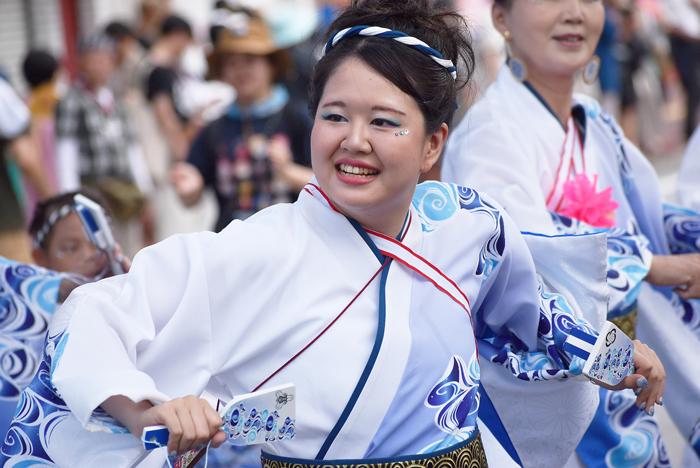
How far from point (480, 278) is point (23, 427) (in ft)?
3.60

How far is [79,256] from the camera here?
285 centimetres

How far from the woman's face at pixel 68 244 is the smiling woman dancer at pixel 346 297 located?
3.54 ft

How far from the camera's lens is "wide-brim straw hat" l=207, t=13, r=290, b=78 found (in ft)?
15.5

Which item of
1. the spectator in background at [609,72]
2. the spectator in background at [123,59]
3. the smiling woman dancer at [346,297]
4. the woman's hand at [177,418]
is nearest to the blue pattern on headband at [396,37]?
the smiling woman dancer at [346,297]

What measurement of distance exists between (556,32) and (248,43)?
7.41ft

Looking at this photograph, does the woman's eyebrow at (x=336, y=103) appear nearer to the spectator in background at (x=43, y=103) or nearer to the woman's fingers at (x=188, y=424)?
the woman's fingers at (x=188, y=424)

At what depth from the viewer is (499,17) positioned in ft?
9.84

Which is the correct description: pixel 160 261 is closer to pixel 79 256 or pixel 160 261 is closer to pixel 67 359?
pixel 67 359

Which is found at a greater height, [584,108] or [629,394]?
[584,108]

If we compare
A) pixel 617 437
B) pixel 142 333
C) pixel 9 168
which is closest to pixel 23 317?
pixel 142 333

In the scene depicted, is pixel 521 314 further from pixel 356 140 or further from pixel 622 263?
pixel 356 140

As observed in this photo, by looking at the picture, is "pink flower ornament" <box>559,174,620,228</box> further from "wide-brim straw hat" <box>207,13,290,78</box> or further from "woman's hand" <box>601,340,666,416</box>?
"wide-brim straw hat" <box>207,13,290,78</box>

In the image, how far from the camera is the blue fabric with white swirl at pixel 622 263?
262cm

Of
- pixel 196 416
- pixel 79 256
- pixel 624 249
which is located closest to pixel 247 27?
pixel 79 256
